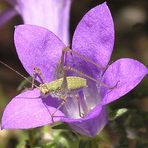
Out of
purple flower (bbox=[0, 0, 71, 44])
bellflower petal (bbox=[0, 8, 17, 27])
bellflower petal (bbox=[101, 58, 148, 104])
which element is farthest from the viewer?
bellflower petal (bbox=[0, 8, 17, 27])

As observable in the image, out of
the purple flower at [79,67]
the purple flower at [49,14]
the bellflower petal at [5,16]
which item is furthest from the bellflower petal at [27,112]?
the bellflower petal at [5,16]

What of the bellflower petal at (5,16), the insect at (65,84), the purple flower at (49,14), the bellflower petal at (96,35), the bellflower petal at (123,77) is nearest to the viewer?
the bellflower petal at (123,77)

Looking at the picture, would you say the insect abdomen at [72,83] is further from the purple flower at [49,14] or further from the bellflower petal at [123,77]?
the purple flower at [49,14]

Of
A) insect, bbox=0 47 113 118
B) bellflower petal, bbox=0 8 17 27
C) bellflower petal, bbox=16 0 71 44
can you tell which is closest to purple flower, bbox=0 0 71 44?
bellflower petal, bbox=16 0 71 44

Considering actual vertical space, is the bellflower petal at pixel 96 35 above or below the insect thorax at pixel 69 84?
above

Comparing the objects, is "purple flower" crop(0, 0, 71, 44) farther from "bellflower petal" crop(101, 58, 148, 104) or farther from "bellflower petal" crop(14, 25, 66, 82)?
"bellflower petal" crop(101, 58, 148, 104)

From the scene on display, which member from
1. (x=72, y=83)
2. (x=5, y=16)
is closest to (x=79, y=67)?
(x=72, y=83)
